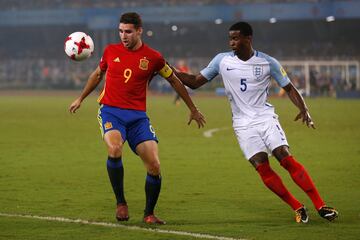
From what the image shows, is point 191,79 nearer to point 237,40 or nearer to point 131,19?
point 237,40

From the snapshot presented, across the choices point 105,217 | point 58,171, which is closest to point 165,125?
point 58,171

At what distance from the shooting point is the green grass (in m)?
10.2

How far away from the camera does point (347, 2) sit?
7000 centimetres

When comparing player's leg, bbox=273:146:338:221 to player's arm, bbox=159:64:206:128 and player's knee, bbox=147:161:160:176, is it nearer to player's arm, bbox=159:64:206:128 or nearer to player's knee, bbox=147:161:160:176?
player's arm, bbox=159:64:206:128

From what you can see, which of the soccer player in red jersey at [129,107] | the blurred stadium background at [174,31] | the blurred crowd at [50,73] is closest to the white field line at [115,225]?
the soccer player in red jersey at [129,107]

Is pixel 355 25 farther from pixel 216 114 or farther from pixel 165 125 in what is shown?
pixel 165 125

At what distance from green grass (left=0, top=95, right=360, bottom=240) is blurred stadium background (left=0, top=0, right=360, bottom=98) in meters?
43.2

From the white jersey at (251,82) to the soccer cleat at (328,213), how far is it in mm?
1169

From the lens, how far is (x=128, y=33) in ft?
34.4

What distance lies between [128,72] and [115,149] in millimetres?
842

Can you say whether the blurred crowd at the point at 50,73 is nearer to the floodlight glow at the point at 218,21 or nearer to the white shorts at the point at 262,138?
the floodlight glow at the point at 218,21

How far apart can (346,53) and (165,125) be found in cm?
4581

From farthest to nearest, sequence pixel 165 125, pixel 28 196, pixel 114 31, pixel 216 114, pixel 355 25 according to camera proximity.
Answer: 1. pixel 114 31
2. pixel 355 25
3. pixel 216 114
4. pixel 165 125
5. pixel 28 196

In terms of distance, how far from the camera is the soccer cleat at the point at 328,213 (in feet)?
34.6
